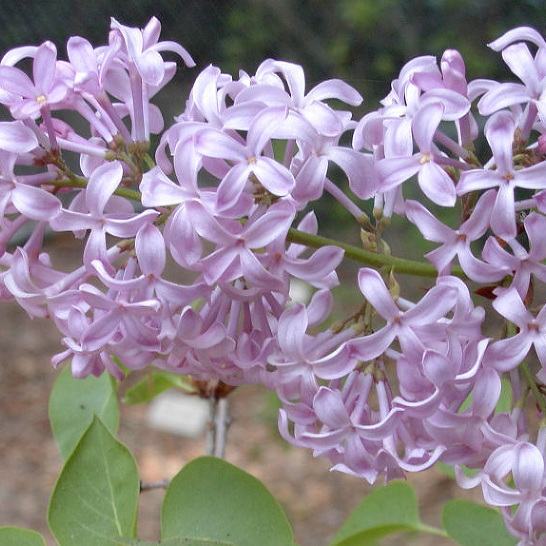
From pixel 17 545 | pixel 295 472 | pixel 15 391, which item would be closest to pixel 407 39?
pixel 295 472

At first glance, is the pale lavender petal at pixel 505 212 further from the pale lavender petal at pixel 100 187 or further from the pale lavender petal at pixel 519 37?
the pale lavender petal at pixel 100 187

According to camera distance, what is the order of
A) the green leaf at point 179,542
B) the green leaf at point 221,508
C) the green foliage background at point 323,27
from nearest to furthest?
the green leaf at point 179,542, the green leaf at point 221,508, the green foliage background at point 323,27

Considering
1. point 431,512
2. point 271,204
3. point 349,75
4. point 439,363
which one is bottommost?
point 431,512

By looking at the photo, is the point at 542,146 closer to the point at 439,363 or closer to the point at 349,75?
the point at 439,363

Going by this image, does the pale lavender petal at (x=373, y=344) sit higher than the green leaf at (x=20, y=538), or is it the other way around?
the pale lavender petal at (x=373, y=344)

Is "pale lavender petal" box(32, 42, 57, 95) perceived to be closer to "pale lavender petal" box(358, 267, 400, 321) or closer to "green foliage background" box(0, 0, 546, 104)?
"pale lavender petal" box(358, 267, 400, 321)

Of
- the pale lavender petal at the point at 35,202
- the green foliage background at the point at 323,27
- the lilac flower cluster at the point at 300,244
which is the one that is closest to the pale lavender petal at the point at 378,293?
the lilac flower cluster at the point at 300,244
